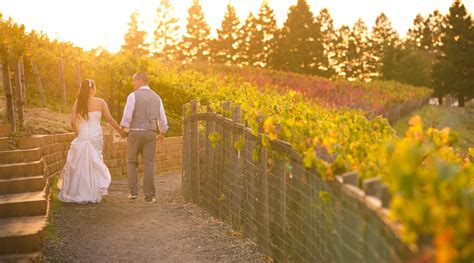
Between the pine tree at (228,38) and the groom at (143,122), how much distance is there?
76.2 meters

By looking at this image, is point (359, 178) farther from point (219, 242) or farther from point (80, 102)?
point (80, 102)

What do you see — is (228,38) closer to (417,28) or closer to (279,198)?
(417,28)

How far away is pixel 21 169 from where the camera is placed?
9.39 m

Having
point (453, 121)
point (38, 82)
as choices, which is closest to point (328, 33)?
point (453, 121)

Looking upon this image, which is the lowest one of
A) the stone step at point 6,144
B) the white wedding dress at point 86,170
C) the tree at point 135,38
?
the white wedding dress at point 86,170

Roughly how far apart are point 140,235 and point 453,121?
46.1 metres

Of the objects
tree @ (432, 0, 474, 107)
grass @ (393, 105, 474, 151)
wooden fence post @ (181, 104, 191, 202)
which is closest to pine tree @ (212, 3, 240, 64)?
tree @ (432, 0, 474, 107)

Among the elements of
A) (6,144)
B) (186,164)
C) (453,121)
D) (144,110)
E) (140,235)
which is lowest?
(453,121)

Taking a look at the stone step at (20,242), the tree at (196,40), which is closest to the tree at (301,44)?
the tree at (196,40)

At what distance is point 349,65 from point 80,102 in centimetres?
8389

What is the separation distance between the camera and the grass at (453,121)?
41.6m

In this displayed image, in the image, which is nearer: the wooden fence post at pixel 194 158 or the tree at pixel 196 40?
the wooden fence post at pixel 194 158

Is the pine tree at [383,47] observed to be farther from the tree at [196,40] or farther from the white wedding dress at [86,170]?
the white wedding dress at [86,170]

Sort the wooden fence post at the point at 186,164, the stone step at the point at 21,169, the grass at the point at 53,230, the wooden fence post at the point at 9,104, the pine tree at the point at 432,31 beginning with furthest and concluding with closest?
the pine tree at the point at 432,31
the wooden fence post at the point at 186,164
the wooden fence post at the point at 9,104
the stone step at the point at 21,169
the grass at the point at 53,230
